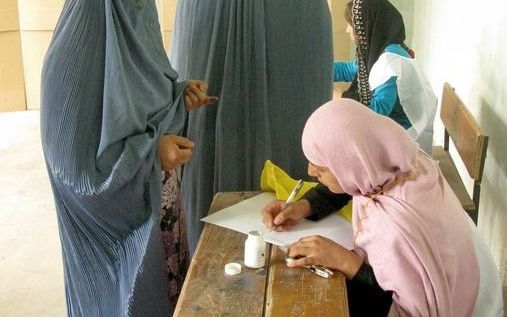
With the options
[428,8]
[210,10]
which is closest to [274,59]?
[210,10]

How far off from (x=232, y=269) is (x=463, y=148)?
4.07ft

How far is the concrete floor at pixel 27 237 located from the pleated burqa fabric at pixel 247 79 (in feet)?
2.79

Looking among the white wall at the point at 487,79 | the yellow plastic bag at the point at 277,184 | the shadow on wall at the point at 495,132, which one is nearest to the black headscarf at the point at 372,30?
the white wall at the point at 487,79

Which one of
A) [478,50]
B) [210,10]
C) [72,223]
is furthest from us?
[478,50]

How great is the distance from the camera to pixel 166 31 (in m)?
4.76

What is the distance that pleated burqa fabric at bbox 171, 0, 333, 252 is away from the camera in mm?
1727

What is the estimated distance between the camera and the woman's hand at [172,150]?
4.54ft

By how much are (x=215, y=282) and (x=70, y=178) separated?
1.31ft

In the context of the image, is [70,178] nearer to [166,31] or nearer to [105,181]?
[105,181]

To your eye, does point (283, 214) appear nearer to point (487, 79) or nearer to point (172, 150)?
point (172, 150)

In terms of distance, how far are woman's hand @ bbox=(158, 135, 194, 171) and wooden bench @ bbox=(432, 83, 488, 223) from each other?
941mm

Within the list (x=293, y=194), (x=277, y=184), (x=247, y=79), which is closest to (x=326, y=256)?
(x=293, y=194)

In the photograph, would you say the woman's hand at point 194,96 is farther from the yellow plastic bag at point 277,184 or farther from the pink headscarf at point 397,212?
the pink headscarf at point 397,212

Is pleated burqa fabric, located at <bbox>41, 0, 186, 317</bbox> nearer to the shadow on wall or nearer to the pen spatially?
the pen
